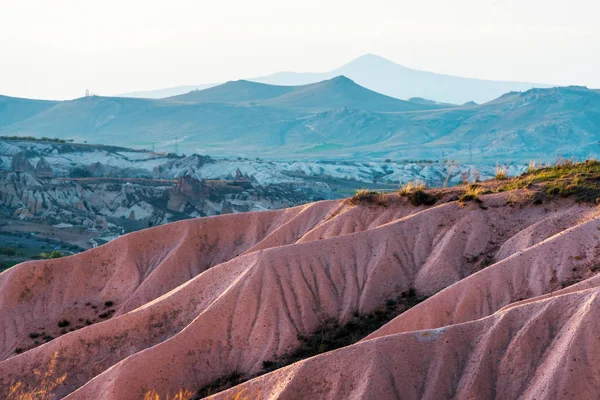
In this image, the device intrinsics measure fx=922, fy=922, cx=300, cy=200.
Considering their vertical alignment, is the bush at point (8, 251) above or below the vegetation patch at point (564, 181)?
below

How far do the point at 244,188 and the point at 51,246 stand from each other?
28.8 m

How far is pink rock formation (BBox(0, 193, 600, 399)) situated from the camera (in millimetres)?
20359

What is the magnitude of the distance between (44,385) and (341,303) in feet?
32.2

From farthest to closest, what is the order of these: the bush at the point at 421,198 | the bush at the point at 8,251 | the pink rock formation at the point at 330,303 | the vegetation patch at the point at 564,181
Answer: the bush at the point at 8,251, the bush at the point at 421,198, the vegetation patch at the point at 564,181, the pink rock formation at the point at 330,303

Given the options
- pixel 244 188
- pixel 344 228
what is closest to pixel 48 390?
pixel 344 228

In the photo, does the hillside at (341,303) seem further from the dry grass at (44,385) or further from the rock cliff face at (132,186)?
the rock cliff face at (132,186)

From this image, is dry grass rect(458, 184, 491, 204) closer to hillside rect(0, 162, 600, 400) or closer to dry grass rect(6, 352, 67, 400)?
hillside rect(0, 162, 600, 400)

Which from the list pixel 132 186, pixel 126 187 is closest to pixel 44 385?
pixel 126 187

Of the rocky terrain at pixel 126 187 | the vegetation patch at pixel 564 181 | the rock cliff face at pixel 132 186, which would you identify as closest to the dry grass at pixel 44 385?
the vegetation patch at pixel 564 181

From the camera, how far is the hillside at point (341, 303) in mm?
20422

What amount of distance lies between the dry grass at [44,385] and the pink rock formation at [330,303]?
0.27 metres

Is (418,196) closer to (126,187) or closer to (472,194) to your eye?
(472,194)

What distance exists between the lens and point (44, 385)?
29.3 m

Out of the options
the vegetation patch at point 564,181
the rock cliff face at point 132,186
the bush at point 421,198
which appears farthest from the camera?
the rock cliff face at point 132,186
